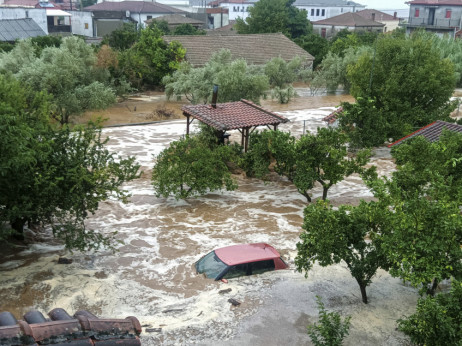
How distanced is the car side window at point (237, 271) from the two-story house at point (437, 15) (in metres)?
63.5

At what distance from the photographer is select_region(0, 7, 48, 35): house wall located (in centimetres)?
6706

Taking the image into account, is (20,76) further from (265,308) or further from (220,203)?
(265,308)

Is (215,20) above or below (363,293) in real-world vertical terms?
above

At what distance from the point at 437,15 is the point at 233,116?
57684 millimetres

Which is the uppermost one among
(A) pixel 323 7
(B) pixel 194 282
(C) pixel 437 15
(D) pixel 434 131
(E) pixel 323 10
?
(A) pixel 323 7

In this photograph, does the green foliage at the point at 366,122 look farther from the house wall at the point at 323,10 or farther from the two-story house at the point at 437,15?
the house wall at the point at 323,10

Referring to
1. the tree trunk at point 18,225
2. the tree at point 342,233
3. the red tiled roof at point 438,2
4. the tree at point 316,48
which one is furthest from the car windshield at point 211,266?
the red tiled roof at point 438,2

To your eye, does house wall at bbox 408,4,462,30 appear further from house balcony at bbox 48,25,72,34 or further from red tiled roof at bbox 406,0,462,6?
house balcony at bbox 48,25,72,34

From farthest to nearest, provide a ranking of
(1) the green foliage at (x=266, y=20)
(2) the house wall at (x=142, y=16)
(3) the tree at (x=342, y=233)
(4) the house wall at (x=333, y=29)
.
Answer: (2) the house wall at (x=142, y=16)
(4) the house wall at (x=333, y=29)
(1) the green foliage at (x=266, y=20)
(3) the tree at (x=342, y=233)

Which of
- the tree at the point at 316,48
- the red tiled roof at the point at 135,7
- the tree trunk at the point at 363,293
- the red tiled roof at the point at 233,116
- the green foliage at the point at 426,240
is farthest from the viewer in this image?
the red tiled roof at the point at 135,7

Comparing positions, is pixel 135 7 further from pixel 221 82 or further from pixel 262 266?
pixel 262 266

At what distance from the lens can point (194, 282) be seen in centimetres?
1339

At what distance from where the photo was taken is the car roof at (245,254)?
13.1 metres

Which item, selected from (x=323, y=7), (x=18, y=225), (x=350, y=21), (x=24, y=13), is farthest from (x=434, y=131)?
(x=323, y=7)
